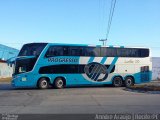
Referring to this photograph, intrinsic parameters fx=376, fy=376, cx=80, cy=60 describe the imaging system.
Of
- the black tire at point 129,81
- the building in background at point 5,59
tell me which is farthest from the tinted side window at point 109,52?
the building in background at point 5,59

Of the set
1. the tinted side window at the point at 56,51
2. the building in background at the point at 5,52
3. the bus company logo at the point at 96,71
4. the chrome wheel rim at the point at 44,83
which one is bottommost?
the chrome wheel rim at the point at 44,83

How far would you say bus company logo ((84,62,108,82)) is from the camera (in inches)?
1271

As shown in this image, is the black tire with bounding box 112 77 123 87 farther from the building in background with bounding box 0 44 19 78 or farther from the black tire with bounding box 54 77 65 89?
the building in background with bounding box 0 44 19 78

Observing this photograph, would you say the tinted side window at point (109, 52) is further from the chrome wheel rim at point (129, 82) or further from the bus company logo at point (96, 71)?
the chrome wheel rim at point (129, 82)

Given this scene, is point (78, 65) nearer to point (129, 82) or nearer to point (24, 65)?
point (24, 65)

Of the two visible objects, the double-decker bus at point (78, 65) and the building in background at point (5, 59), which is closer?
the double-decker bus at point (78, 65)

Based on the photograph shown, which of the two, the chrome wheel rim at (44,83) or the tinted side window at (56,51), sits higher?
the tinted side window at (56,51)

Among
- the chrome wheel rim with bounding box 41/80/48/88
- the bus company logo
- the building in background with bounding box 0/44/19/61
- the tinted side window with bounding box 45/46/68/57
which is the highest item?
the building in background with bounding box 0/44/19/61

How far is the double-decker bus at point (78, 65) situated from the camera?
29.8 metres

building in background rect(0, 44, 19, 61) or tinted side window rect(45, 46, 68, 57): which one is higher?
building in background rect(0, 44, 19, 61)

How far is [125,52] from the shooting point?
3369 centimetres

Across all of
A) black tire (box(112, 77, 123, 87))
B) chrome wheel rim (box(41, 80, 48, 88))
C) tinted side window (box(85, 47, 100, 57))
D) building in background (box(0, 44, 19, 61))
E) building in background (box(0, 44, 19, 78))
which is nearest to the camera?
chrome wheel rim (box(41, 80, 48, 88))

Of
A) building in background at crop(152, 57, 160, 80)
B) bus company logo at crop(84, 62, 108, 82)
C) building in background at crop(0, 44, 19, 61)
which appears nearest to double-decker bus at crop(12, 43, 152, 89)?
bus company logo at crop(84, 62, 108, 82)

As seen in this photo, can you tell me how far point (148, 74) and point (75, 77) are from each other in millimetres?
7420
